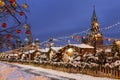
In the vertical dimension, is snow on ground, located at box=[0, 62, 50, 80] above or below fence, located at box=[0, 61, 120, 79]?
above

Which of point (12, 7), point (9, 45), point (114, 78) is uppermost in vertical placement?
point (12, 7)

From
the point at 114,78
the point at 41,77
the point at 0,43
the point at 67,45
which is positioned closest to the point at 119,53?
the point at 114,78

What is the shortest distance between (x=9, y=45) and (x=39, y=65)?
34593 mm

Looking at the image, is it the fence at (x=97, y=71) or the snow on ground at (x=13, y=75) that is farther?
the fence at (x=97, y=71)

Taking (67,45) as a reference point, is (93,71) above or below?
below

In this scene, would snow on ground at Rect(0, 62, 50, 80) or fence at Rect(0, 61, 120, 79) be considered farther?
fence at Rect(0, 61, 120, 79)

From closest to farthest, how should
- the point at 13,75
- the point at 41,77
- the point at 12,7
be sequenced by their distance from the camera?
1. the point at 41,77
2. the point at 13,75
3. the point at 12,7

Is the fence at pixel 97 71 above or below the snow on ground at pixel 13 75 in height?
below

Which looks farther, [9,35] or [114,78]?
[114,78]

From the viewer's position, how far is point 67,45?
41250mm

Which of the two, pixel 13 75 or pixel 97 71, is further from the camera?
pixel 97 71

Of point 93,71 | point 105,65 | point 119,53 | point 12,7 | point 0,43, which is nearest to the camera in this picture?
point 12,7

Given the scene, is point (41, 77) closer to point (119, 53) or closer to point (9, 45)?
point (9, 45)

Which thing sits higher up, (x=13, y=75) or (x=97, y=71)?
(x=13, y=75)
